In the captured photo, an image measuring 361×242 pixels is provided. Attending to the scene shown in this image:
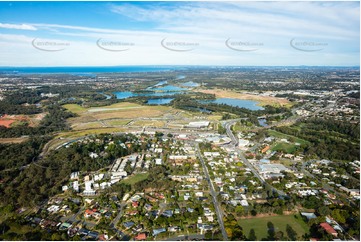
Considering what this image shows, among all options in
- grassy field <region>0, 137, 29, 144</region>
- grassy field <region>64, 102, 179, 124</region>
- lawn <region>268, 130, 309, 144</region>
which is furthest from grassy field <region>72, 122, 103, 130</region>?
lawn <region>268, 130, 309, 144</region>

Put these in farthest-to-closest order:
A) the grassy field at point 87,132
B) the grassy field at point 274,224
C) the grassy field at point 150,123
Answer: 1. the grassy field at point 150,123
2. the grassy field at point 87,132
3. the grassy field at point 274,224

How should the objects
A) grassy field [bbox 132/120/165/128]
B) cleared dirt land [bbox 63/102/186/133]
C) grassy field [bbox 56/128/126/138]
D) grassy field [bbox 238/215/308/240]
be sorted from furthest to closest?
cleared dirt land [bbox 63/102/186/133] → grassy field [bbox 132/120/165/128] → grassy field [bbox 56/128/126/138] → grassy field [bbox 238/215/308/240]

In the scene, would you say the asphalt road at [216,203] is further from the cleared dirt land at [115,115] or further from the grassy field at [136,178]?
the cleared dirt land at [115,115]

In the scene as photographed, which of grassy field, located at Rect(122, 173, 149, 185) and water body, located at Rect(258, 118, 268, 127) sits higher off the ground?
water body, located at Rect(258, 118, 268, 127)

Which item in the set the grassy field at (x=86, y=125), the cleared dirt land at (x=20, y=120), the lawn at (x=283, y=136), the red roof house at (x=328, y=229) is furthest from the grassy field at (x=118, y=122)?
the red roof house at (x=328, y=229)

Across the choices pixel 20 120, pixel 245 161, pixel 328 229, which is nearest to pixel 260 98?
pixel 245 161

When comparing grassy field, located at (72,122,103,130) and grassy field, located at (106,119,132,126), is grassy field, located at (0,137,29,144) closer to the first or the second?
grassy field, located at (72,122,103,130)

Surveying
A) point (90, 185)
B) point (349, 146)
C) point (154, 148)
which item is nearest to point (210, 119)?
point (154, 148)

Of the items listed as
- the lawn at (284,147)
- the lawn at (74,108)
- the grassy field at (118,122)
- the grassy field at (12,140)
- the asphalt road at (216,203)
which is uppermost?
the lawn at (74,108)
